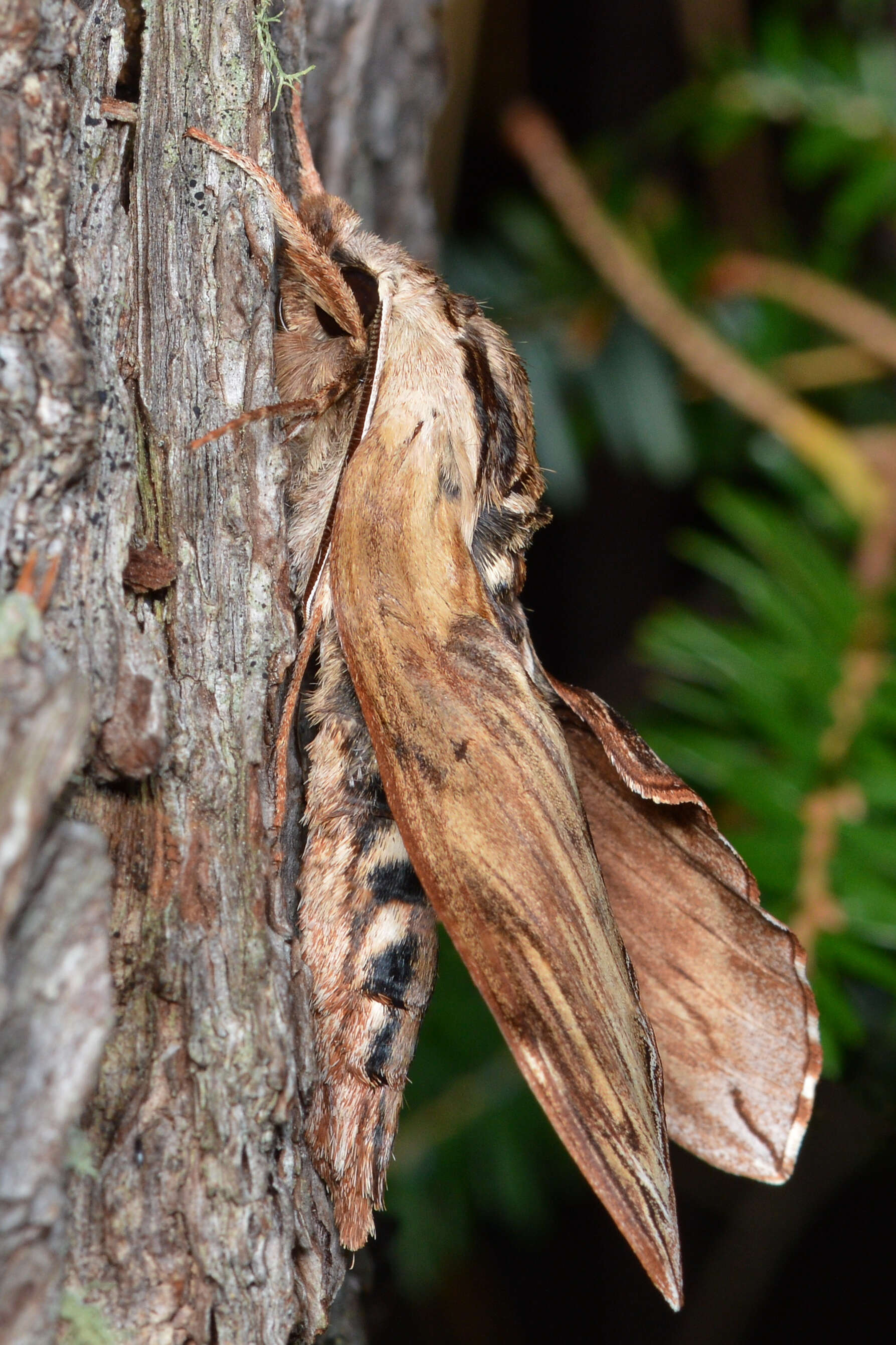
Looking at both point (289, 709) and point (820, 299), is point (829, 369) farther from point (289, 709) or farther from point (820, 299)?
point (289, 709)

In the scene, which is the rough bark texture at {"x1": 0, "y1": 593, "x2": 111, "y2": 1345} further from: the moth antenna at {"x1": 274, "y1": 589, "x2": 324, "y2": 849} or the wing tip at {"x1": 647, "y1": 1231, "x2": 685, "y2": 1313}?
the wing tip at {"x1": 647, "y1": 1231, "x2": 685, "y2": 1313}

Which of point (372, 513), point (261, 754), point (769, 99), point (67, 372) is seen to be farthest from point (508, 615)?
point (769, 99)

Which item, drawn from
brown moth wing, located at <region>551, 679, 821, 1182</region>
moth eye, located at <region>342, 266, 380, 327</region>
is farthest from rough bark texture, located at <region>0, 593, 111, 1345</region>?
moth eye, located at <region>342, 266, 380, 327</region>

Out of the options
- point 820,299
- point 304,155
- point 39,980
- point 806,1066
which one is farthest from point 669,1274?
point 820,299

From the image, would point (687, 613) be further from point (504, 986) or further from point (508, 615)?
point (504, 986)

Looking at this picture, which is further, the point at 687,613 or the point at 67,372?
the point at 687,613
